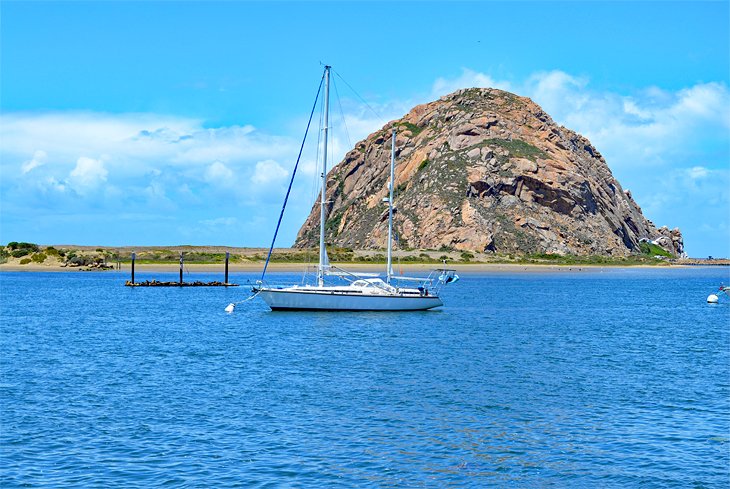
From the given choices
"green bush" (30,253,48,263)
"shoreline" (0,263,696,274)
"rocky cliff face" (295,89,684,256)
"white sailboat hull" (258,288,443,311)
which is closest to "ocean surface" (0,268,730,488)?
"white sailboat hull" (258,288,443,311)

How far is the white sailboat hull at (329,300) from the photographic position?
56.8m

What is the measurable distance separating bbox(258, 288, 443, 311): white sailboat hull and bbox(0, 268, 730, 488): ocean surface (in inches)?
64.4

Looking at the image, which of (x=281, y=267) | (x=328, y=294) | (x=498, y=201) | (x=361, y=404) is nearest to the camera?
(x=361, y=404)

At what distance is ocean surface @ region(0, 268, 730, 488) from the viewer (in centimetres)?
1928

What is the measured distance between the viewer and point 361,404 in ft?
87.8

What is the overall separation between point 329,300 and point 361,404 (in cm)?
3040

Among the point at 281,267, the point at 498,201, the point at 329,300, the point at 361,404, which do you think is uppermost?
the point at 498,201

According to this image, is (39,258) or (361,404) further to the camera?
(39,258)

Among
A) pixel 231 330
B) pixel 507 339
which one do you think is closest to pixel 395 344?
pixel 507 339

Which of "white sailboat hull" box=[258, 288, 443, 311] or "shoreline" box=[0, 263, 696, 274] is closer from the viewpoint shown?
"white sailboat hull" box=[258, 288, 443, 311]

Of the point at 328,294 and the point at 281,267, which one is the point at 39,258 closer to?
the point at 281,267

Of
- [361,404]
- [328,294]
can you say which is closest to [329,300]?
[328,294]

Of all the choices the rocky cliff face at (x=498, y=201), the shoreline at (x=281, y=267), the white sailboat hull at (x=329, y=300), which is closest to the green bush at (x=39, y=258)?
the shoreline at (x=281, y=267)

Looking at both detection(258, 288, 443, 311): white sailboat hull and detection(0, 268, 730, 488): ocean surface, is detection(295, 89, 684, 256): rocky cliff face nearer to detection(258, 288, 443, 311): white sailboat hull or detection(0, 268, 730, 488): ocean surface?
detection(258, 288, 443, 311): white sailboat hull
